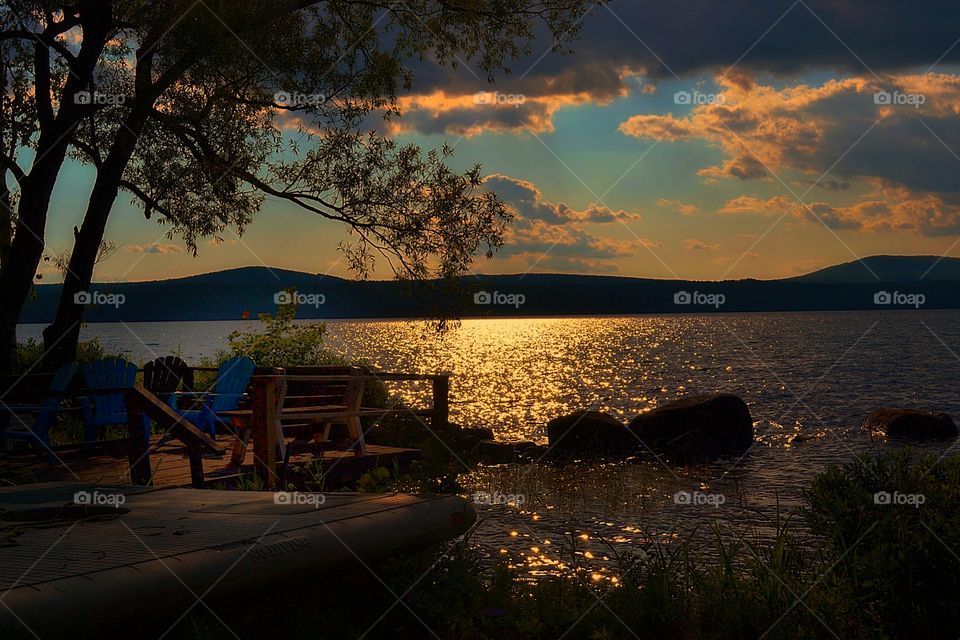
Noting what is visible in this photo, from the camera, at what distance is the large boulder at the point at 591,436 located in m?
23.2

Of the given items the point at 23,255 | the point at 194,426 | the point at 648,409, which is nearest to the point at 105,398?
the point at 194,426

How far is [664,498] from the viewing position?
17328mm

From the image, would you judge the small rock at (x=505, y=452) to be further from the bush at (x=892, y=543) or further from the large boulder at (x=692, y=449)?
the bush at (x=892, y=543)

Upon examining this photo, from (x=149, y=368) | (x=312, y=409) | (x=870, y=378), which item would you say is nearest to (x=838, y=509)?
(x=312, y=409)

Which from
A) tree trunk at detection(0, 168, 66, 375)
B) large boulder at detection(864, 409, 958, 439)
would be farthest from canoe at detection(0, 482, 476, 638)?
large boulder at detection(864, 409, 958, 439)

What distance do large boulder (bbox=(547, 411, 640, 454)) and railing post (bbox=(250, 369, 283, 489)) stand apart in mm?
12457

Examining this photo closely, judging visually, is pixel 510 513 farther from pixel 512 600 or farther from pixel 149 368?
pixel 512 600

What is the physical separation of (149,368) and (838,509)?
11819 mm

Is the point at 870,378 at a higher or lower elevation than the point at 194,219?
lower

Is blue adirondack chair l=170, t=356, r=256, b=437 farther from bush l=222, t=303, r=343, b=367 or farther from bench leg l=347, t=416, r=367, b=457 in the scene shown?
bush l=222, t=303, r=343, b=367

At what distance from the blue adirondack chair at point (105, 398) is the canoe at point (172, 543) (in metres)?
6.20

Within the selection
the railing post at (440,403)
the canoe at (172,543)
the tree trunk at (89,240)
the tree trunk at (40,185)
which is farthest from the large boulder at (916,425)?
the canoe at (172,543)

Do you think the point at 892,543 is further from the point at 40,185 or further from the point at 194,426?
the point at 40,185

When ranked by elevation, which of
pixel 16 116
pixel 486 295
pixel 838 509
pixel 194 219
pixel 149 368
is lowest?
pixel 838 509
